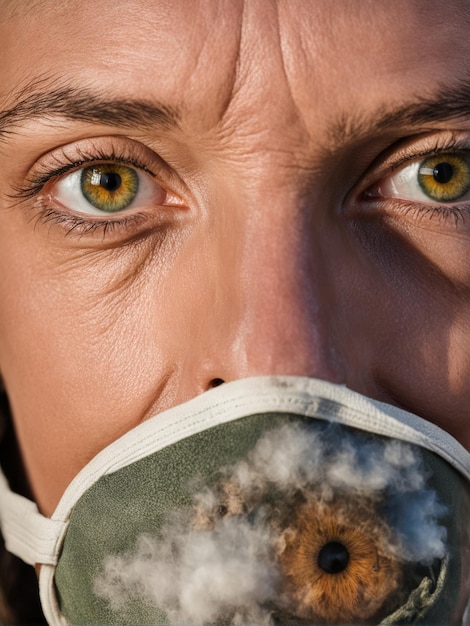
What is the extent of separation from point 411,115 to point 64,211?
67cm

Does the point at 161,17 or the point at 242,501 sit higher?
the point at 161,17

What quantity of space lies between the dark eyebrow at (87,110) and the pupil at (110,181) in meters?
0.14

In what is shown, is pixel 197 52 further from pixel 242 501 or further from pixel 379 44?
pixel 242 501

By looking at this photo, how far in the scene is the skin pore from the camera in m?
1.57

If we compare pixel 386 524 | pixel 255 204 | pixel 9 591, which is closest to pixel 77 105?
pixel 255 204

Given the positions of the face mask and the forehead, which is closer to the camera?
the face mask

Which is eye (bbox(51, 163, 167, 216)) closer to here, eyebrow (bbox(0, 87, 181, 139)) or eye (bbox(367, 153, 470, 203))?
eyebrow (bbox(0, 87, 181, 139))

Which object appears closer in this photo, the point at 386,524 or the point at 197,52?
the point at 386,524

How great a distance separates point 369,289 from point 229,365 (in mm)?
301

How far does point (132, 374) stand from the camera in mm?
1663

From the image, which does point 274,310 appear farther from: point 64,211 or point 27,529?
point 27,529

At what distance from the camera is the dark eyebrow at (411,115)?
159 cm

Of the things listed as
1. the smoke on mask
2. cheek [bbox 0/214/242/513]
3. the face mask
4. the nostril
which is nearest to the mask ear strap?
cheek [bbox 0/214/242/513]

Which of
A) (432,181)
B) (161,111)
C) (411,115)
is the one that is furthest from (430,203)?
(161,111)
